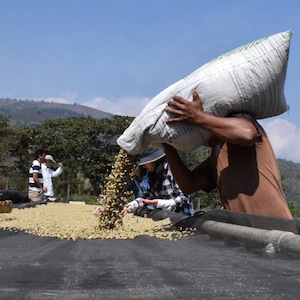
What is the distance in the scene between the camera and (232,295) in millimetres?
754

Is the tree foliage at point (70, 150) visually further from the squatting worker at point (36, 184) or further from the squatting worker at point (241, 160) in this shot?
the squatting worker at point (241, 160)

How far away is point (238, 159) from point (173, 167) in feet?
1.54

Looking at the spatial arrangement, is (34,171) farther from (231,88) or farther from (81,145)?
(81,145)

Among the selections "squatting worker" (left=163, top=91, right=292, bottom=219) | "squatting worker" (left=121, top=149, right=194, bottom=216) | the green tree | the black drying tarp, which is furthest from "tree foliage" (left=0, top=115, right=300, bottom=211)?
the black drying tarp

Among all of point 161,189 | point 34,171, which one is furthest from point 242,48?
point 34,171

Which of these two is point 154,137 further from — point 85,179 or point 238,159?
point 85,179

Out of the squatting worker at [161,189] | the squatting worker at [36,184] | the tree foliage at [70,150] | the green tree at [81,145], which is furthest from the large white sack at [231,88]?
the green tree at [81,145]

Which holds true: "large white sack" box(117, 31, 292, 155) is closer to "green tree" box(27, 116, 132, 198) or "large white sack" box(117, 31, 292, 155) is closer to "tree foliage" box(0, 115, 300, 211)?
"tree foliage" box(0, 115, 300, 211)

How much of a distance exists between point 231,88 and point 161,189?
7.98 feet

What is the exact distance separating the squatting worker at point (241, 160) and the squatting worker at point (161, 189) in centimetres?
166

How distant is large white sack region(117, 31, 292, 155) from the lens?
2193 mm

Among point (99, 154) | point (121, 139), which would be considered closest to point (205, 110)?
point (121, 139)

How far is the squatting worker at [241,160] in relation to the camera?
2.13 m

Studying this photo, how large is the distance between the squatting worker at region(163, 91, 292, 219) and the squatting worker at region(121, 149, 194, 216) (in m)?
1.66
